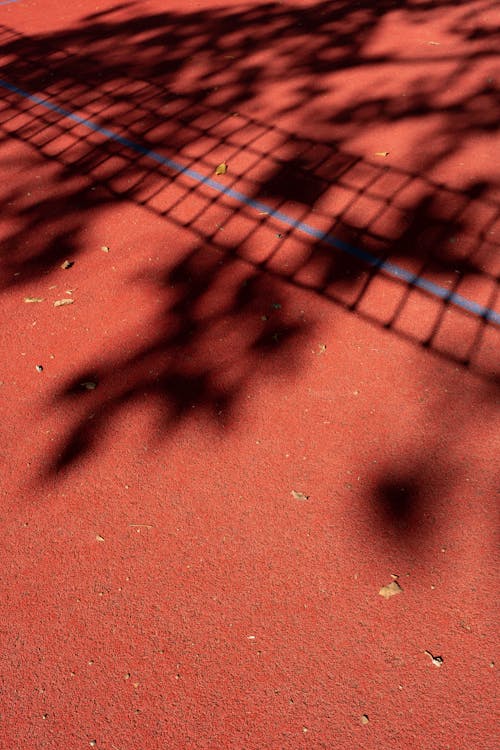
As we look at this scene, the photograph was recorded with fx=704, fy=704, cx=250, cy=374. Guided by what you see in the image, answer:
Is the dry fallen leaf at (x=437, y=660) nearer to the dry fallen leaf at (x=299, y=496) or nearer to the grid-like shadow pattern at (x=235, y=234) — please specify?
the dry fallen leaf at (x=299, y=496)

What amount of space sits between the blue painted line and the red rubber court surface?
0.02m

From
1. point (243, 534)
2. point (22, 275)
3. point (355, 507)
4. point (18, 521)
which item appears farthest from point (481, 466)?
point (22, 275)

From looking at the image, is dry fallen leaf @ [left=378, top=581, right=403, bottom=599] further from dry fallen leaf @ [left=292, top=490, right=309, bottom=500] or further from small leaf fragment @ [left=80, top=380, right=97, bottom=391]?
small leaf fragment @ [left=80, top=380, right=97, bottom=391]

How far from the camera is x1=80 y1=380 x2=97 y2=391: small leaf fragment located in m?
4.36

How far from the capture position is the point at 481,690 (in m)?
2.85

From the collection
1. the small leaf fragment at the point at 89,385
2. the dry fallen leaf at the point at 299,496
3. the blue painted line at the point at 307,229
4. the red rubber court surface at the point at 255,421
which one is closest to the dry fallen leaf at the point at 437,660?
the red rubber court surface at the point at 255,421

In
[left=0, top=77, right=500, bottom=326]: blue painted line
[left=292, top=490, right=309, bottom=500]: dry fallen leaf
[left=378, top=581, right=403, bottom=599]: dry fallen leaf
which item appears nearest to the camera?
[left=378, top=581, right=403, bottom=599]: dry fallen leaf

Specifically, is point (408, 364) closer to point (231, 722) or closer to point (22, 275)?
point (231, 722)

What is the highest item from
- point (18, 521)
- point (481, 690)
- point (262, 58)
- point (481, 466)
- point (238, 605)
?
point (262, 58)

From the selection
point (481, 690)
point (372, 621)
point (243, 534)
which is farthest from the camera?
point (243, 534)

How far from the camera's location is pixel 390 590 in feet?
10.4

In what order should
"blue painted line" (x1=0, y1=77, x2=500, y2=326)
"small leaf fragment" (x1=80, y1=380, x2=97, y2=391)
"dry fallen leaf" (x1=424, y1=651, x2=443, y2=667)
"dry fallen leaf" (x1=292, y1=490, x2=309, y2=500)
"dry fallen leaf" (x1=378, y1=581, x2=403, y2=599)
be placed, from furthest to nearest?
"blue painted line" (x1=0, y1=77, x2=500, y2=326)
"small leaf fragment" (x1=80, y1=380, x2=97, y2=391)
"dry fallen leaf" (x1=292, y1=490, x2=309, y2=500)
"dry fallen leaf" (x1=378, y1=581, x2=403, y2=599)
"dry fallen leaf" (x1=424, y1=651, x2=443, y2=667)

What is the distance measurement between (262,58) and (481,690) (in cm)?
759

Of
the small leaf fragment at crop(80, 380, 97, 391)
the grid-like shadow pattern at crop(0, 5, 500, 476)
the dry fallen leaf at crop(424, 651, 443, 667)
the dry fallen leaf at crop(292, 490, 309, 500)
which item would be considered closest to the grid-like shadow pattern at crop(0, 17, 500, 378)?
the grid-like shadow pattern at crop(0, 5, 500, 476)
